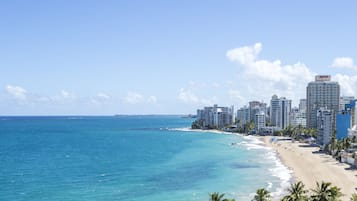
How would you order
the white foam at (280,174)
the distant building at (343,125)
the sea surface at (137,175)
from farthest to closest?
the distant building at (343,125) < the white foam at (280,174) < the sea surface at (137,175)

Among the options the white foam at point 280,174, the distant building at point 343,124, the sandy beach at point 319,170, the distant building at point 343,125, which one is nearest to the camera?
the white foam at point 280,174

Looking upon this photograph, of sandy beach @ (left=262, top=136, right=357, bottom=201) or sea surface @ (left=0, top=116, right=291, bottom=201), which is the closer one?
sea surface @ (left=0, top=116, right=291, bottom=201)

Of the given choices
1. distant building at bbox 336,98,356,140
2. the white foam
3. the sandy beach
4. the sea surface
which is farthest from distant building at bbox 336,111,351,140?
the white foam

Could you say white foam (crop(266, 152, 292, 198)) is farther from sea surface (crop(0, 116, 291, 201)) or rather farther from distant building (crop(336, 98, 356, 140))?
distant building (crop(336, 98, 356, 140))

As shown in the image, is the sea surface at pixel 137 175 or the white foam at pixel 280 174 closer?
the sea surface at pixel 137 175

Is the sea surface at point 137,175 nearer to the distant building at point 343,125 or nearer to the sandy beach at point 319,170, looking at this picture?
the sandy beach at point 319,170

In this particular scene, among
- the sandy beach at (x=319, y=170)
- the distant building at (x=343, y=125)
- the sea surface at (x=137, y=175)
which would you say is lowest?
the sea surface at (x=137, y=175)

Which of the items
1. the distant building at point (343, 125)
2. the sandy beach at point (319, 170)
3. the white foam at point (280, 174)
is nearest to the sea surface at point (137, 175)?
the white foam at point (280, 174)

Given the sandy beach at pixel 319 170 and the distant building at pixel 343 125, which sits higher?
the distant building at pixel 343 125

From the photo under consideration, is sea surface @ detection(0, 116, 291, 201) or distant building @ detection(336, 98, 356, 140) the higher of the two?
distant building @ detection(336, 98, 356, 140)

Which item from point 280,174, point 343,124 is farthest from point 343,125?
point 280,174
